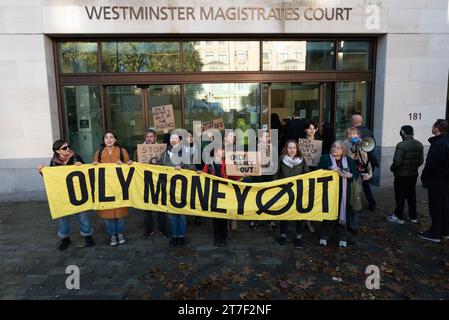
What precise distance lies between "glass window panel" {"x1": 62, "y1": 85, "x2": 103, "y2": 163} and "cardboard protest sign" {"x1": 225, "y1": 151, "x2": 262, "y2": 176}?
15.6 feet

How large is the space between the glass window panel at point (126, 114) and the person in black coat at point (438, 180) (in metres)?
6.67

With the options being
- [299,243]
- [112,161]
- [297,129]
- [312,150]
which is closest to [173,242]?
[112,161]

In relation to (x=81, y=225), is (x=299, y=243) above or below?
below

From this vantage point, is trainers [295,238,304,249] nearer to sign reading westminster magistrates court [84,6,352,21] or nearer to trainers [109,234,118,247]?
trainers [109,234,118,247]

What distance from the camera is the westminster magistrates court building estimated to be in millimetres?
7867

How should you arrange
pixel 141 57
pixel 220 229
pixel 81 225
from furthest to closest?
pixel 141 57 < pixel 220 229 < pixel 81 225

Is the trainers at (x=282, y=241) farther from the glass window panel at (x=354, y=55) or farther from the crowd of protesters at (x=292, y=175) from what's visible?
the glass window panel at (x=354, y=55)

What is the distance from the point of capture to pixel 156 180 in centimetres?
545

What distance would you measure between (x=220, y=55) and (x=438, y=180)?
5.73m

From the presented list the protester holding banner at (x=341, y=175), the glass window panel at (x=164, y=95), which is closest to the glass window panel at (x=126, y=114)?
the glass window panel at (x=164, y=95)

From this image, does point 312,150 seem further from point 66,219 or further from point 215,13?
point 66,219

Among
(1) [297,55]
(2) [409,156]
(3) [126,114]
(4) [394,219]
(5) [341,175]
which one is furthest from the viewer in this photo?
(3) [126,114]

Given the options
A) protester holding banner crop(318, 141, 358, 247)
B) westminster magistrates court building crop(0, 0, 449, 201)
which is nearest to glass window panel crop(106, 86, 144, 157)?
westminster magistrates court building crop(0, 0, 449, 201)

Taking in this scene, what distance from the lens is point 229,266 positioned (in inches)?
188
